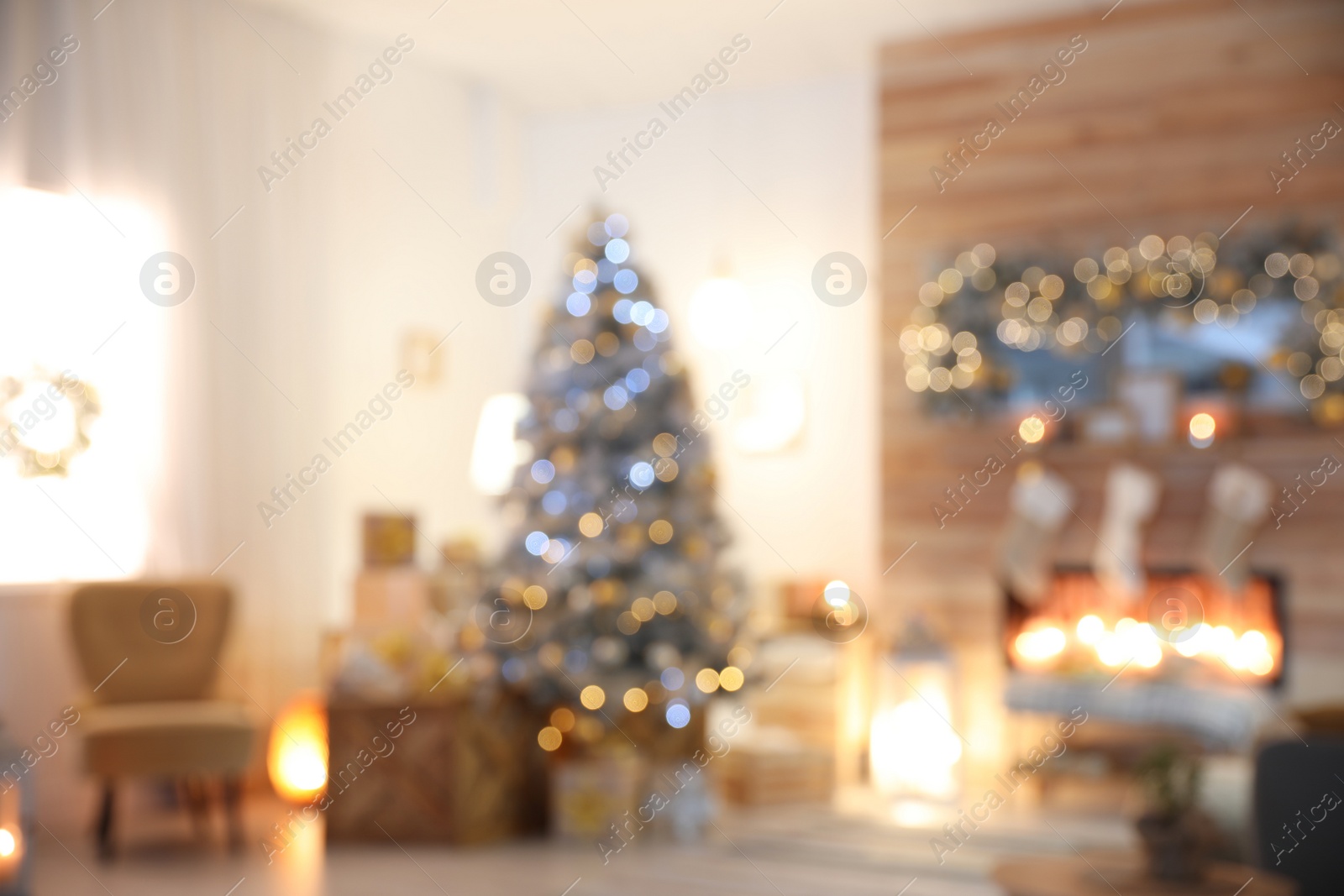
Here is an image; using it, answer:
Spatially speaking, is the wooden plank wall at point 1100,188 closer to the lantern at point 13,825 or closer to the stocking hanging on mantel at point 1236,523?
the stocking hanging on mantel at point 1236,523

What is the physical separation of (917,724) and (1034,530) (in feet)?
3.45

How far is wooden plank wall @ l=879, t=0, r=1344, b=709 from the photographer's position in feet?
19.9

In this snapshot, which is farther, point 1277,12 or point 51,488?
point 1277,12

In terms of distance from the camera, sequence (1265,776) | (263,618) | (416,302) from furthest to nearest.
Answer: (416,302), (263,618), (1265,776)

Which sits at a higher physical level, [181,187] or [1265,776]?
[181,187]

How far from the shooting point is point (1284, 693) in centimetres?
595

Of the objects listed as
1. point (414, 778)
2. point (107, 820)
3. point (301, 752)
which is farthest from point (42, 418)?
point (414, 778)

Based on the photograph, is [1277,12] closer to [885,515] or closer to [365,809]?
[885,515]

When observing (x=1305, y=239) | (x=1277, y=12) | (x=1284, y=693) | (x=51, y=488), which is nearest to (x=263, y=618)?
(x=51, y=488)

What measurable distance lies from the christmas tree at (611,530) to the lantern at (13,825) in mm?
2417

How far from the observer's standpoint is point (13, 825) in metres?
3.37

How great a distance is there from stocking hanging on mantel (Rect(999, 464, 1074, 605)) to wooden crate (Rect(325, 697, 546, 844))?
8.55 feet

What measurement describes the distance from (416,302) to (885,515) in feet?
9.00

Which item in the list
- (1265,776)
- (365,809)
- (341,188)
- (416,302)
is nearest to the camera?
(1265,776)
